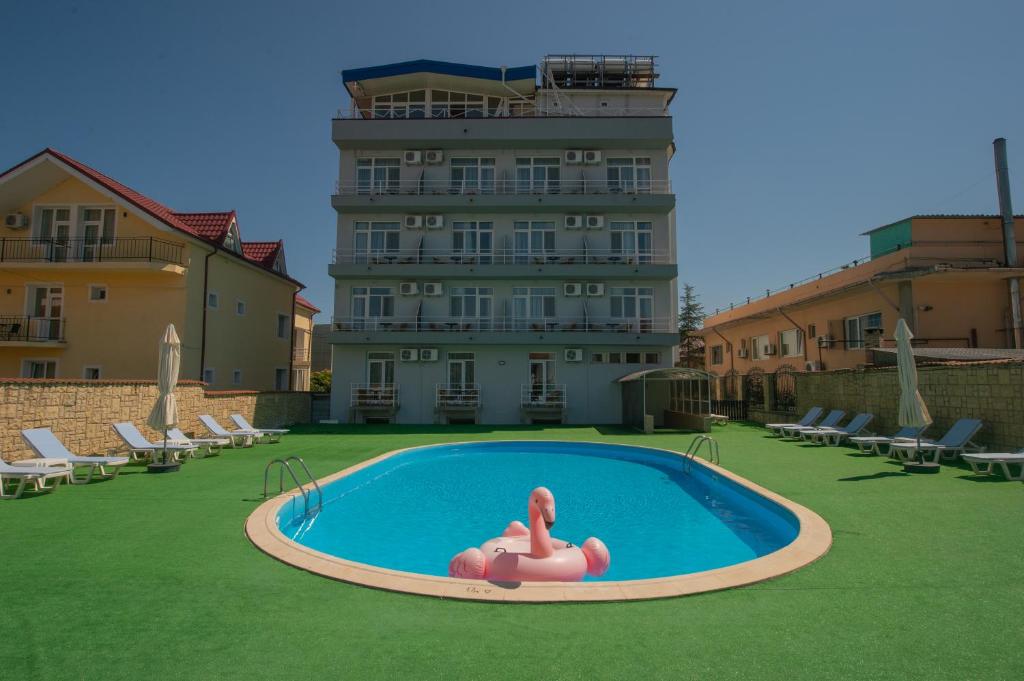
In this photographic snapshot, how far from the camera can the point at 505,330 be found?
24750mm

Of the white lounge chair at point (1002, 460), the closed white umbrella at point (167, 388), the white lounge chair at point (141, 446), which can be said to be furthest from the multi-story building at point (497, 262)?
the white lounge chair at point (1002, 460)

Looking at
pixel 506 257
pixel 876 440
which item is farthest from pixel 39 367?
A: pixel 876 440

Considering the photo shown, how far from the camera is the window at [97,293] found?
71.7ft

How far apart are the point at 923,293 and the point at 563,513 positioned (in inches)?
721

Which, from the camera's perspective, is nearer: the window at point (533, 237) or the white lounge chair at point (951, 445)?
the white lounge chair at point (951, 445)

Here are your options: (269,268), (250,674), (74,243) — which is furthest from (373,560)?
(269,268)

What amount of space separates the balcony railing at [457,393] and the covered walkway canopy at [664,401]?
6194 millimetres

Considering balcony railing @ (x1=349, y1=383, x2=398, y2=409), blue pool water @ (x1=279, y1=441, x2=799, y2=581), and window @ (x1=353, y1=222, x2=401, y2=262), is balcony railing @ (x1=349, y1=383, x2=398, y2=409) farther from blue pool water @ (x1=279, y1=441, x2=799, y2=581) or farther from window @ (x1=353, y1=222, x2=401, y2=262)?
blue pool water @ (x1=279, y1=441, x2=799, y2=581)

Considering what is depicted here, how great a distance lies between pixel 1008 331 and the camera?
20562 millimetres

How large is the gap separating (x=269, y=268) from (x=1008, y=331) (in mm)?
30666

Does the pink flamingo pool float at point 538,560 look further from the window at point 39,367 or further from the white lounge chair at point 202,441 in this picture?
the window at point 39,367

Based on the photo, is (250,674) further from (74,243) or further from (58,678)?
(74,243)

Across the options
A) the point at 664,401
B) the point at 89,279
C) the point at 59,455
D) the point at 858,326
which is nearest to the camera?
the point at 59,455

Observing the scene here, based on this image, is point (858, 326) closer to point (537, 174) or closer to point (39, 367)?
point (537, 174)
